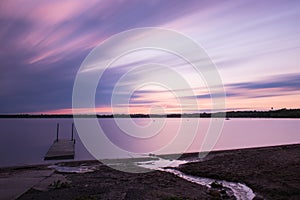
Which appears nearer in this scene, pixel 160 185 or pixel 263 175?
pixel 160 185

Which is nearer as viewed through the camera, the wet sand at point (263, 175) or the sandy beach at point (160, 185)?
the sandy beach at point (160, 185)

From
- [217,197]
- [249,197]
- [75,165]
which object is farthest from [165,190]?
[75,165]

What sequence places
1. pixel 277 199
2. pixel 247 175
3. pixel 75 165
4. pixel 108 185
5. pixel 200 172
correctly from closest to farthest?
pixel 277 199 < pixel 108 185 < pixel 247 175 < pixel 200 172 < pixel 75 165

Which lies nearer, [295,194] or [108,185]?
[295,194]

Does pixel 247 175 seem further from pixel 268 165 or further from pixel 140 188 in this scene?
pixel 140 188

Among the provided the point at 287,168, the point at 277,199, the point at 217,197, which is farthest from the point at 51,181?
the point at 287,168

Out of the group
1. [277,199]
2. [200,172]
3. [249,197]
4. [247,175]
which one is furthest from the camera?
[200,172]

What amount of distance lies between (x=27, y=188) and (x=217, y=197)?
7.66m

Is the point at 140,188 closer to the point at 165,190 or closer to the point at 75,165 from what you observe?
the point at 165,190

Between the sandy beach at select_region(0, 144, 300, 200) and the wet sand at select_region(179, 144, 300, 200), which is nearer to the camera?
the sandy beach at select_region(0, 144, 300, 200)

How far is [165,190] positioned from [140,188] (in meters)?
1.08

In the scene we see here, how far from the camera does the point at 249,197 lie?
493 inches

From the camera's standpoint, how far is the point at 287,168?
698 inches

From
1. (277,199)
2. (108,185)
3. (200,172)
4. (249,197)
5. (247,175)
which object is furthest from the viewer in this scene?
(200,172)
